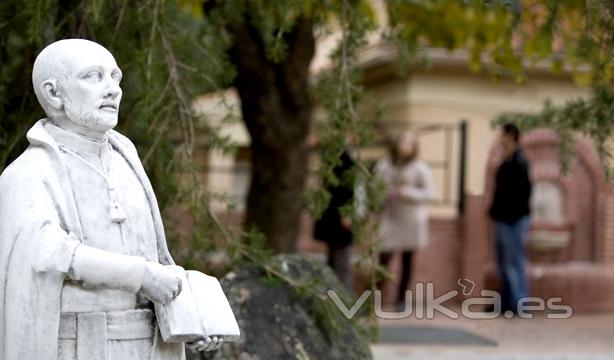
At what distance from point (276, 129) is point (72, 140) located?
22.0 feet

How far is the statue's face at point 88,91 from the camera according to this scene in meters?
4.52

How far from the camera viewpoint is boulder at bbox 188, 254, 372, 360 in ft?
22.9

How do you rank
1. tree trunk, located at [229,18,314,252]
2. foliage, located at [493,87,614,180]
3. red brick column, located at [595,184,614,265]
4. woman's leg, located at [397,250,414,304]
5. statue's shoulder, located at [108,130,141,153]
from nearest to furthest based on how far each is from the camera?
1. statue's shoulder, located at [108,130,141,153]
2. foliage, located at [493,87,614,180]
3. tree trunk, located at [229,18,314,252]
4. woman's leg, located at [397,250,414,304]
5. red brick column, located at [595,184,614,265]

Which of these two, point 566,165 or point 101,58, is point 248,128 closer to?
point 566,165

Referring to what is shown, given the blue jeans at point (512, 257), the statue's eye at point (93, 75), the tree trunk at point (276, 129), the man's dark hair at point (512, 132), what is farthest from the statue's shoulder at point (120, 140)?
the blue jeans at point (512, 257)

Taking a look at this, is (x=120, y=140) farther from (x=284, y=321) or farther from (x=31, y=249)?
(x=284, y=321)

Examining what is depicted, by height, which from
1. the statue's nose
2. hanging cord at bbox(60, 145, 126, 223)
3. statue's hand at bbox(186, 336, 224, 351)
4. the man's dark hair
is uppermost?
the statue's nose

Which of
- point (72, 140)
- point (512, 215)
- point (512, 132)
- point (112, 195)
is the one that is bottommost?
point (512, 215)

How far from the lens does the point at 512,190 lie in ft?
44.4

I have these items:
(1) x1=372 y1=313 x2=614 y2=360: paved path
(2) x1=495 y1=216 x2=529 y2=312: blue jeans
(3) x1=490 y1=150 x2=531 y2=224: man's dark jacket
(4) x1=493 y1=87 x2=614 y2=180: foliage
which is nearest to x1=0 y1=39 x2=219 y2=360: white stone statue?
(4) x1=493 y1=87 x2=614 y2=180: foliage

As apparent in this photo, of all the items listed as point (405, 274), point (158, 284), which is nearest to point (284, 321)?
point (158, 284)

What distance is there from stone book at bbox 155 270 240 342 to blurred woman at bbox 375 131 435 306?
956 centimetres

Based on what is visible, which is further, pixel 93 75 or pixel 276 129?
pixel 276 129

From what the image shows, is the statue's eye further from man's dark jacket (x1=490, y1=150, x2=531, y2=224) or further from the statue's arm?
man's dark jacket (x1=490, y1=150, x2=531, y2=224)
